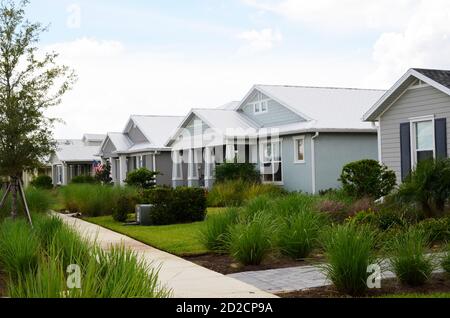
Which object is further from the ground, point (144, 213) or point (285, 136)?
point (285, 136)

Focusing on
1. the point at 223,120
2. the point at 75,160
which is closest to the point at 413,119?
the point at 223,120

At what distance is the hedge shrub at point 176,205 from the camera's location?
17.7 metres

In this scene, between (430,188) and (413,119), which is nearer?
(430,188)

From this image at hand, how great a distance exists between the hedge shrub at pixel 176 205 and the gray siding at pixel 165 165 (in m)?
17.5

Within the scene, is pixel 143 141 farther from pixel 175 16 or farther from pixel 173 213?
pixel 175 16

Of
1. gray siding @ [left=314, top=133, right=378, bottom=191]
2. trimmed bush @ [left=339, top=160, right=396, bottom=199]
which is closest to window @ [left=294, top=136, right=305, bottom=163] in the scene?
gray siding @ [left=314, top=133, right=378, bottom=191]

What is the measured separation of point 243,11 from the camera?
1415cm

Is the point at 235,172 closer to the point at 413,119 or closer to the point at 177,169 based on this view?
the point at 177,169

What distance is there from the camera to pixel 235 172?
25.9 meters

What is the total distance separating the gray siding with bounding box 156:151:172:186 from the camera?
35.6m

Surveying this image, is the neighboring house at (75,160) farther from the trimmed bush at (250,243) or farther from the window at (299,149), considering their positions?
the trimmed bush at (250,243)

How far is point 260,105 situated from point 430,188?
1579 centimetres

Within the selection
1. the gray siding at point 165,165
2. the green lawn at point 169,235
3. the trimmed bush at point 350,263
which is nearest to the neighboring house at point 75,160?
the gray siding at point 165,165

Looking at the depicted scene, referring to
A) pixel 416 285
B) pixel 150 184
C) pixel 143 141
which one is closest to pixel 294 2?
pixel 416 285
